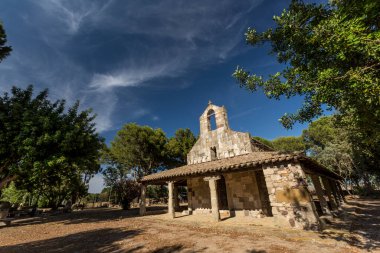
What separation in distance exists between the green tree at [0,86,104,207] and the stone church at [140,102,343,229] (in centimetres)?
624

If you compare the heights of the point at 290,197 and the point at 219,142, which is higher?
the point at 219,142

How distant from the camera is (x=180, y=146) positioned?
1230 inches

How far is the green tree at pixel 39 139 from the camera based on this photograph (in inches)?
521

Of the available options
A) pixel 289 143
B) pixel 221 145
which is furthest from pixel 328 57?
pixel 289 143

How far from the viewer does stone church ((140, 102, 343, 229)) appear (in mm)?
9523

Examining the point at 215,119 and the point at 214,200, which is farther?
the point at 215,119

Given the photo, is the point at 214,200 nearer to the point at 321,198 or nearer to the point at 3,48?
the point at 321,198

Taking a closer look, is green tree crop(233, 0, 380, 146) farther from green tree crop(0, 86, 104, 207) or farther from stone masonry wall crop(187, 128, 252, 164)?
green tree crop(0, 86, 104, 207)

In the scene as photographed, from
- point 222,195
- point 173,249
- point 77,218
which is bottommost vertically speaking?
point 173,249

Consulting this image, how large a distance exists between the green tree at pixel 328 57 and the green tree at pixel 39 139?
13.8m

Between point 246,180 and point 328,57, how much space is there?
938 centimetres

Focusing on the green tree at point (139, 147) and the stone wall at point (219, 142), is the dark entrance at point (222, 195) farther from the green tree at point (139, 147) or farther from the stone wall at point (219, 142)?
the green tree at point (139, 147)

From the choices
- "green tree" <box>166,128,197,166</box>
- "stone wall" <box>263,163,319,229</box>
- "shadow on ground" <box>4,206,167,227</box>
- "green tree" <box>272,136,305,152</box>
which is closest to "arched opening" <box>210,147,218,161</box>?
"stone wall" <box>263,163,319,229</box>

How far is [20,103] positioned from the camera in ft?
49.5
